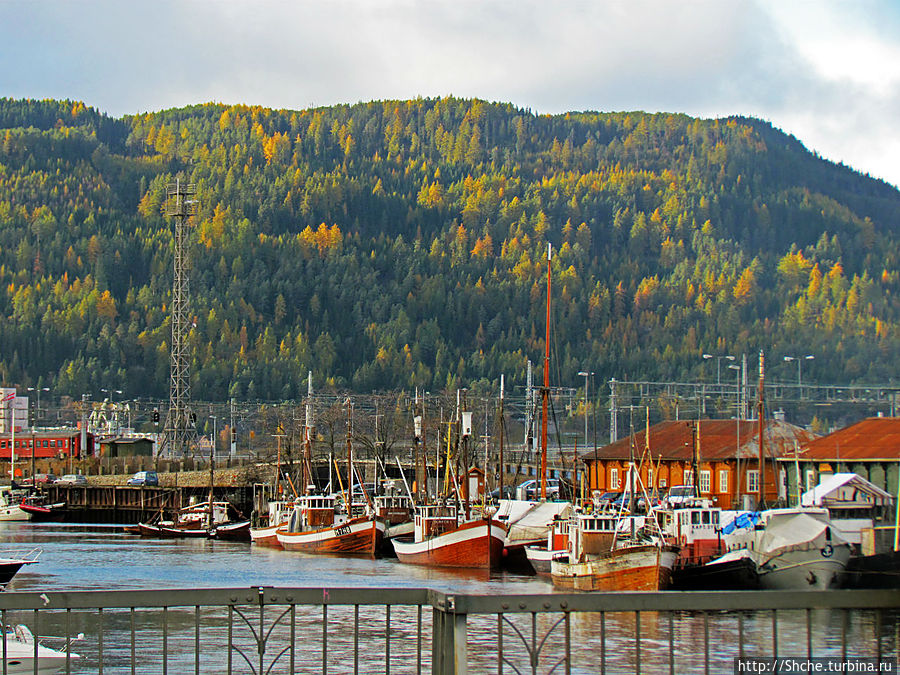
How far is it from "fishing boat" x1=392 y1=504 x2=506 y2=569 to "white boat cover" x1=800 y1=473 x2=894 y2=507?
1429 cm

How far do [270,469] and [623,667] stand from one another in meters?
98.1

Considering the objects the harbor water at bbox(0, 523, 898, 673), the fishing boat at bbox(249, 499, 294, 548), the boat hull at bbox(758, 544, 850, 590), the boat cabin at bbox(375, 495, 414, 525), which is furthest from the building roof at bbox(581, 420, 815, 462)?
the boat hull at bbox(758, 544, 850, 590)

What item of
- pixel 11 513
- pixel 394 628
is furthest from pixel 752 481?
pixel 11 513

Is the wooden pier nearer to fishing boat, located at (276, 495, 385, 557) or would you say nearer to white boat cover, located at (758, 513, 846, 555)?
fishing boat, located at (276, 495, 385, 557)

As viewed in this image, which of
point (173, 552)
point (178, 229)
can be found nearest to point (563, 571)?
point (173, 552)

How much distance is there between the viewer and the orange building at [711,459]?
8144cm

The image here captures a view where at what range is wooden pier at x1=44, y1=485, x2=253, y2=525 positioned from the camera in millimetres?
126500

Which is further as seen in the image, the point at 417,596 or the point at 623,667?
the point at 623,667

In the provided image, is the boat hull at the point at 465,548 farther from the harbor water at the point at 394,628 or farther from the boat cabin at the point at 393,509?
the boat cabin at the point at 393,509

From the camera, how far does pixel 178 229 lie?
148 meters

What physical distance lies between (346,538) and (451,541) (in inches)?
495

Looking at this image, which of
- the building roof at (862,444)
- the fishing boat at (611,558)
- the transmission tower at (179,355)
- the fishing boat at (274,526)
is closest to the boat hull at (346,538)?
the fishing boat at (274,526)

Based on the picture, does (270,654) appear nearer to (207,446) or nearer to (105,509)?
(105,509)

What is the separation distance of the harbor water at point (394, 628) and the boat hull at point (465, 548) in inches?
38.7
